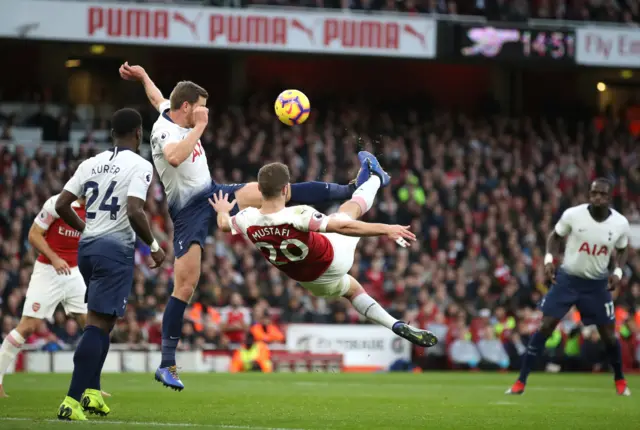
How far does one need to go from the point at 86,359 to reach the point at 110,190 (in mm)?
1468

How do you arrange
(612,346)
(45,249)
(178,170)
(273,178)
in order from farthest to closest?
(612,346)
(45,249)
(178,170)
(273,178)

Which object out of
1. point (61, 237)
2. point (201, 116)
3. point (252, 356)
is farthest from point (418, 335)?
point (252, 356)

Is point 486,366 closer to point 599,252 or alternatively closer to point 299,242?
point 599,252

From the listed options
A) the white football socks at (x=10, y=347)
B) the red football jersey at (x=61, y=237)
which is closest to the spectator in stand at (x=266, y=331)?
the white football socks at (x=10, y=347)

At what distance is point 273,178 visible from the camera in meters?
10.5

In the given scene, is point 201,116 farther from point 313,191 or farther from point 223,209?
point 313,191

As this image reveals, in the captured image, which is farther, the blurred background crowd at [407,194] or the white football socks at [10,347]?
the blurred background crowd at [407,194]

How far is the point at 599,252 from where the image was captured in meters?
15.8

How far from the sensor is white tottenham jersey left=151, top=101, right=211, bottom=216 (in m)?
11.4

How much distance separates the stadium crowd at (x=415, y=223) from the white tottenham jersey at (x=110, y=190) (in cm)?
1155

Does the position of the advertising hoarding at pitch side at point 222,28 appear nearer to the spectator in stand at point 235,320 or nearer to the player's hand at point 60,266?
the spectator in stand at point 235,320

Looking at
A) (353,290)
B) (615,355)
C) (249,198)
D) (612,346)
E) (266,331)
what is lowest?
(266,331)

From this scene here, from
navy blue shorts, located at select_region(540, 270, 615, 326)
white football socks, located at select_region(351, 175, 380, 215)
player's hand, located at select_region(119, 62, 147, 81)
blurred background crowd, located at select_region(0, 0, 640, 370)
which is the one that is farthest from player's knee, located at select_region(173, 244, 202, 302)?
blurred background crowd, located at select_region(0, 0, 640, 370)

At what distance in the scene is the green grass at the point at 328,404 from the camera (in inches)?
408
